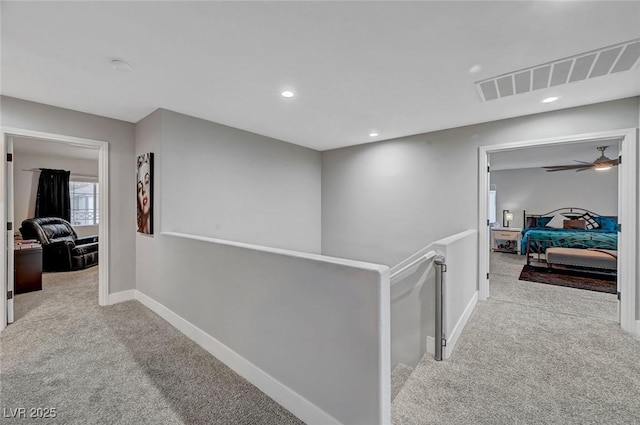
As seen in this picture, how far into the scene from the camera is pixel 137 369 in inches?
81.7

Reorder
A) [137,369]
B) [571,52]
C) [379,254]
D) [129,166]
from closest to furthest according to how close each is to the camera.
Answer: [571,52] < [137,369] < [129,166] < [379,254]

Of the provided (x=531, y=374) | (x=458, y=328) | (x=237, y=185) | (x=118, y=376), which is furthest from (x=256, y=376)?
(x=237, y=185)

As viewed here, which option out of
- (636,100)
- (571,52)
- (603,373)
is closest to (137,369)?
(603,373)

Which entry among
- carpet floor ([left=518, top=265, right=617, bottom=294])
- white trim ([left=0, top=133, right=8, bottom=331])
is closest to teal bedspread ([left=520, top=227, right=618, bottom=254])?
carpet floor ([left=518, top=265, right=617, bottom=294])

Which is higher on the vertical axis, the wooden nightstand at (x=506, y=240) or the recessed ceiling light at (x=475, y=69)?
the recessed ceiling light at (x=475, y=69)

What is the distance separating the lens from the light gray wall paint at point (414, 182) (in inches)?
122

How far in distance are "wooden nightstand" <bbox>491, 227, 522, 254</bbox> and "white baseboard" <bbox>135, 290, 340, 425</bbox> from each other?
24.1ft

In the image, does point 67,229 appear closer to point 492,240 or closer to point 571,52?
point 571,52

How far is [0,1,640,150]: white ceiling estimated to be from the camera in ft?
5.15

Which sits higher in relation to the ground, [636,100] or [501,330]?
[636,100]

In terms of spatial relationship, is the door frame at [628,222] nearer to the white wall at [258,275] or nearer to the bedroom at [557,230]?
the bedroom at [557,230]

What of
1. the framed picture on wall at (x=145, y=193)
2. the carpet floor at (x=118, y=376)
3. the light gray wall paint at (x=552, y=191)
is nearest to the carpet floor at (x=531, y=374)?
the carpet floor at (x=118, y=376)

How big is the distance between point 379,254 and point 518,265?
3281mm

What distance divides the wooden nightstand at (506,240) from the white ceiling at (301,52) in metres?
4.91
